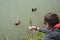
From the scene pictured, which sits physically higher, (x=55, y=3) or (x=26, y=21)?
(x=55, y=3)

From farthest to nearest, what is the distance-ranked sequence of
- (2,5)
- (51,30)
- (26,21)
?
1. (26,21)
2. (2,5)
3. (51,30)

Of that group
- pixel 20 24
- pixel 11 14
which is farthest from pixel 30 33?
pixel 11 14

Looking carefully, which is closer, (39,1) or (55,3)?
(39,1)

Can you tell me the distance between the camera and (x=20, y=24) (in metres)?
3.74

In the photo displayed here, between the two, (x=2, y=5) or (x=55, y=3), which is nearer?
(x=2, y=5)

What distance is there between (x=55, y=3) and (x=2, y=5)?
1158mm

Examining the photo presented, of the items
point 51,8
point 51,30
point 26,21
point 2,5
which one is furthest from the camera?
point 51,8

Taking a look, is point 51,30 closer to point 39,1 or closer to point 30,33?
point 30,33

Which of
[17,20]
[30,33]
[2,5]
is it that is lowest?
[30,33]

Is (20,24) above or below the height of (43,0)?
below

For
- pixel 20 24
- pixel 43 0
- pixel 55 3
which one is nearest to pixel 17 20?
pixel 20 24

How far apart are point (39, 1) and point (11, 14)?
62 cm

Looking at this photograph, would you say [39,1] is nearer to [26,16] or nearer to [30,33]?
[26,16]

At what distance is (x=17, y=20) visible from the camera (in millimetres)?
3672
